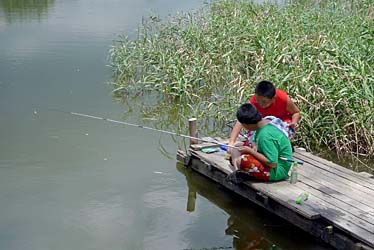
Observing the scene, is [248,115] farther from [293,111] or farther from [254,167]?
[293,111]

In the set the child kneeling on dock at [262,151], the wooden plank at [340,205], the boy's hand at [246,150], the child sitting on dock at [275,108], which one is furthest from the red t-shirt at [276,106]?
the wooden plank at [340,205]

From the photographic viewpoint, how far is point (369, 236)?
4180 millimetres

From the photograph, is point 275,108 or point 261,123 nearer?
point 261,123

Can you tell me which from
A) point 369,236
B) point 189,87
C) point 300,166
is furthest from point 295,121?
point 189,87

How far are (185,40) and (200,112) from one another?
1.96m

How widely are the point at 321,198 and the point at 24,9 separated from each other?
12.6 metres

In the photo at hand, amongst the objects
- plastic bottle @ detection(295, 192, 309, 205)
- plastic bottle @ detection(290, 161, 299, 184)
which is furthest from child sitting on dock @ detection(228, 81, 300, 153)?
plastic bottle @ detection(295, 192, 309, 205)

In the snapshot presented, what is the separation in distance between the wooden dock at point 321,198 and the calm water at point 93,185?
0.61 ft

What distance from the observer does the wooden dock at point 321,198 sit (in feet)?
14.4

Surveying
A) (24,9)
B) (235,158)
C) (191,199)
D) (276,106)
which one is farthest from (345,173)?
(24,9)

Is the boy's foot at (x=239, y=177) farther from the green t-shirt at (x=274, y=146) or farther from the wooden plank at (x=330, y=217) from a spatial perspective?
the green t-shirt at (x=274, y=146)

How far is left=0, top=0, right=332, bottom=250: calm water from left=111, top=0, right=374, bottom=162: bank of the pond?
0.68 m

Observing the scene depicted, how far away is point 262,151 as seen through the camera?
4992 mm

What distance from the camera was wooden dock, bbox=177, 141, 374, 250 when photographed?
4383 mm
